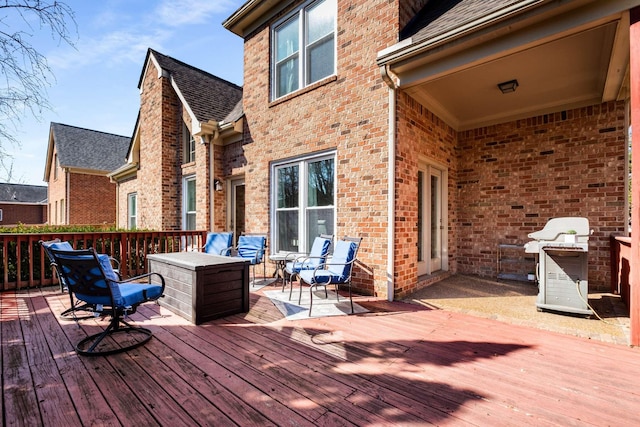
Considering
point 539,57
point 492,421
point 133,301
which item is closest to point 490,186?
point 539,57

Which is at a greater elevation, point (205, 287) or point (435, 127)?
point (435, 127)

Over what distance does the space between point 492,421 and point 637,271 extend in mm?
2257

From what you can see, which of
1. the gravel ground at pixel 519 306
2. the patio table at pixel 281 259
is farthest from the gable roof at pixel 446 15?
the patio table at pixel 281 259

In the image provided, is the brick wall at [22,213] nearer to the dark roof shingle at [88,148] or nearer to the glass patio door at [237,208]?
the dark roof shingle at [88,148]

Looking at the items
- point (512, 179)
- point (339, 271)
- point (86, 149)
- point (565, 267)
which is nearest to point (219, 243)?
point (339, 271)

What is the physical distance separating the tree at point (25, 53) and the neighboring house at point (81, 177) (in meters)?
14.3

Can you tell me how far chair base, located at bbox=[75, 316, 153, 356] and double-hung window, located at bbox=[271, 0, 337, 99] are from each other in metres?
4.92

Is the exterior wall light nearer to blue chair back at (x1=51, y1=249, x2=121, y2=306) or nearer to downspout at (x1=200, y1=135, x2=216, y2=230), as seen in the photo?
blue chair back at (x1=51, y1=249, x2=121, y2=306)

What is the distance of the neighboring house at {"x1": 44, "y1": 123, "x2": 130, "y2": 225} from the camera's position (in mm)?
17078

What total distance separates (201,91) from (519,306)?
9.66 m

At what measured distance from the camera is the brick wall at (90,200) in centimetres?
1700

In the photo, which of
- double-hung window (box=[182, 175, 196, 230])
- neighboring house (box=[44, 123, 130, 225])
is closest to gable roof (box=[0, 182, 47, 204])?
neighboring house (box=[44, 123, 130, 225])

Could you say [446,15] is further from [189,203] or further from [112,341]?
[189,203]

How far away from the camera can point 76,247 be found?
6195 mm
